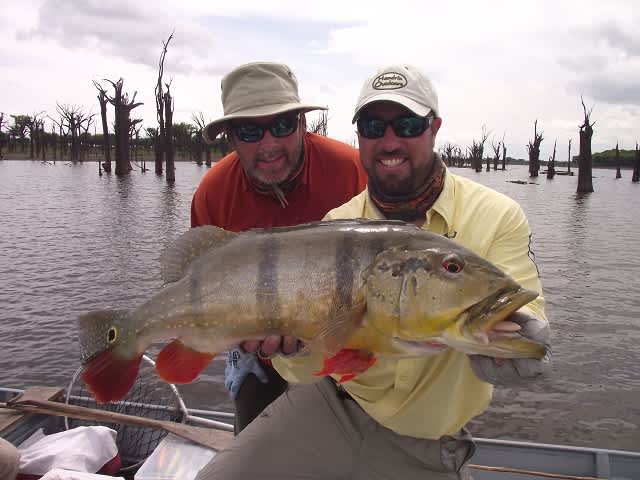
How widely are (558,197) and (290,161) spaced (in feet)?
141

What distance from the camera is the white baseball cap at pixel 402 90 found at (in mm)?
3628

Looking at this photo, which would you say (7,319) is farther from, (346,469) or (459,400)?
(459,400)

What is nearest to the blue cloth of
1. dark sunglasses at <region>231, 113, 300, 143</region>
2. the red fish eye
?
dark sunglasses at <region>231, 113, 300, 143</region>

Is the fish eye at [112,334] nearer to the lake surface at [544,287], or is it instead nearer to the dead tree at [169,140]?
the lake surface at [544,287]

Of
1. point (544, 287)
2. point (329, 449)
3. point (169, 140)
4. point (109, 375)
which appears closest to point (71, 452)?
point (109, 375)

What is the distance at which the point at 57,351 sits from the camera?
31.6 feet

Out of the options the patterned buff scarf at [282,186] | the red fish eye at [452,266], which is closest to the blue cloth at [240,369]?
the patterned buff scarf at [282,186]

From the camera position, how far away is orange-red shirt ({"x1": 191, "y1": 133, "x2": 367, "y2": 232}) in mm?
4750

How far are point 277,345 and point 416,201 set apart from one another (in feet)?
4.58

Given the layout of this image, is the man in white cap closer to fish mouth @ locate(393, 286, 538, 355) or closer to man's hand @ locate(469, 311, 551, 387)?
man's hand @ locate(469, 311, 551, 387)

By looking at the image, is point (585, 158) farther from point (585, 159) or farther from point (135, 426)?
point (135, 426)

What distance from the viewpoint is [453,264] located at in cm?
257

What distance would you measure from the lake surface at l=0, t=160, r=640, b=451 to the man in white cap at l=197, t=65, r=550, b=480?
3.74m

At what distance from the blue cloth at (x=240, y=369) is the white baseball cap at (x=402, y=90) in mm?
2384
